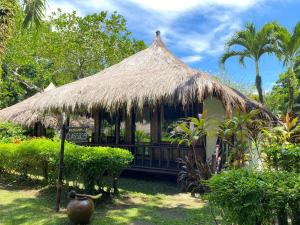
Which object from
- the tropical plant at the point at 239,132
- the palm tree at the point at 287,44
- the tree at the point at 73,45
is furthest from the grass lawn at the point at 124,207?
the tree at the point at 73,45

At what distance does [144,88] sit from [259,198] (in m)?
6.89

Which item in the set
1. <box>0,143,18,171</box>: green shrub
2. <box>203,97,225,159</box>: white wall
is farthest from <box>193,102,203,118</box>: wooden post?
<box>0,143,18,171</box>: green shrub

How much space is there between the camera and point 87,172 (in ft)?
24.1

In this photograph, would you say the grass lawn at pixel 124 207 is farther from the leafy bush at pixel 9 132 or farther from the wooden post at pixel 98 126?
the leafy bush at pixel 9 132

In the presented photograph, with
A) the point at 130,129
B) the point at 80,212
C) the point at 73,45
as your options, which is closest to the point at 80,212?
the point at 80,212

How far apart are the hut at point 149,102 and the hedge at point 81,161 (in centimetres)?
233

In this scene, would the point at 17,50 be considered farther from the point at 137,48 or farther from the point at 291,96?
the point at 291,96

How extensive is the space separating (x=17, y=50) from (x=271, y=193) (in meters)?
A: 20.9

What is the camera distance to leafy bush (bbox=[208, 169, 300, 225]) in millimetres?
3369

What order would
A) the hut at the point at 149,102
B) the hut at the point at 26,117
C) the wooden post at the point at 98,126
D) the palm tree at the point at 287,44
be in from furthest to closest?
the hut at the point at 26,117 → the palm tree at the point at 287,44 → the wooden post at the point at 98,126 → the hut at the point at 149,102

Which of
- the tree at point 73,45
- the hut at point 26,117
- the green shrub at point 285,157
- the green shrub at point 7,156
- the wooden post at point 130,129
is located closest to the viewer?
the green shrub at point 285,157

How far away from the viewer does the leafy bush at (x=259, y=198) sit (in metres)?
3.37

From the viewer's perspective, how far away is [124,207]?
7.34 metres

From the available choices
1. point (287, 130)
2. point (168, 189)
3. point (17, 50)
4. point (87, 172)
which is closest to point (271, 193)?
point (287, 130)
